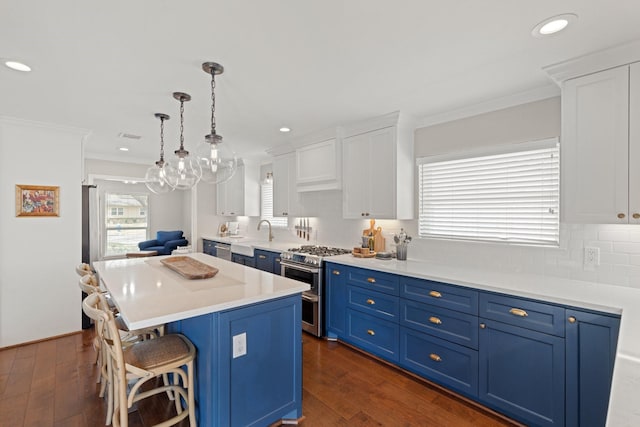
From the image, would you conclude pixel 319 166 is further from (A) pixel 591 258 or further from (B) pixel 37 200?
(B) pixel 37 200

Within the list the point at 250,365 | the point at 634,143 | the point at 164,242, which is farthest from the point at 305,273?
the point at 164,242

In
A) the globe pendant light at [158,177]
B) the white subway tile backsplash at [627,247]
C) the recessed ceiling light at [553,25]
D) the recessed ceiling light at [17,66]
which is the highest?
the recessed ceiling light at [17,66]

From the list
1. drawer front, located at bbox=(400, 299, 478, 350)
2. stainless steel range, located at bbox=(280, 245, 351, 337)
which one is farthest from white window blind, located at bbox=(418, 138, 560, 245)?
stainless steel range, located at bbox=(280, 245, 351, 337)

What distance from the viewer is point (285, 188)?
463cm

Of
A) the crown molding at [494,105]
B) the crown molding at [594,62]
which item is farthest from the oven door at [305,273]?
the crown molding at [594,62]

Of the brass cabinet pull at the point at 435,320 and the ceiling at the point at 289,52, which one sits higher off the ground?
the ceiling at the point at 289,52

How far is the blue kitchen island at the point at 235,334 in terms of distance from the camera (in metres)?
1.73

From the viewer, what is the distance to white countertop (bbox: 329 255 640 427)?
2.63ft

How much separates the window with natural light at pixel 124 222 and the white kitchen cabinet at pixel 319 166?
236 inches

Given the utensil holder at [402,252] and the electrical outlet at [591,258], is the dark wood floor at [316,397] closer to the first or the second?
the utensil holder at [402,252]

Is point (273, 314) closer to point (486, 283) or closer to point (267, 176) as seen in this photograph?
point (486, 283)

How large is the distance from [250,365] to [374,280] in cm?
146

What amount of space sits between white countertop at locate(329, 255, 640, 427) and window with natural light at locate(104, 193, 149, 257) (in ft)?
23.0

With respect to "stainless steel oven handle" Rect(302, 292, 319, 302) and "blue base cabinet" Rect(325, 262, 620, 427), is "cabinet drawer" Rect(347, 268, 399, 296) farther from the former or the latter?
"stainless steel oven handle" Rect(302, 292, 319, 302)
